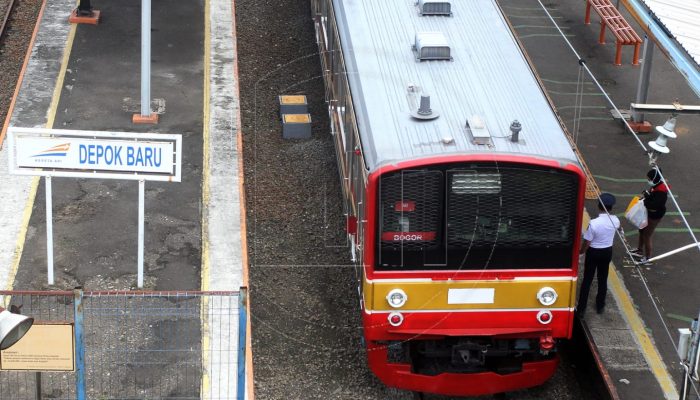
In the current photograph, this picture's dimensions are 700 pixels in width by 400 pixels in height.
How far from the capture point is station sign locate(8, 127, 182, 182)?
13.5m

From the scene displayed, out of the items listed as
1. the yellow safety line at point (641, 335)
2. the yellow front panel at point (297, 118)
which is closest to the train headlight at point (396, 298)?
the yellow safety line at point (641, 335)

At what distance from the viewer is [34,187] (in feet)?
53.0

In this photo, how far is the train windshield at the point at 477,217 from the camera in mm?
11172

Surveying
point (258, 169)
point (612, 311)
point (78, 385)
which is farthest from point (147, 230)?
point (612, 311)

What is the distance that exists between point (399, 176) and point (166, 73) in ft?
31.3

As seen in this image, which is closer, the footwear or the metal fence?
the metal fence

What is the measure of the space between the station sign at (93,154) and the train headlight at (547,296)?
4.48 metres

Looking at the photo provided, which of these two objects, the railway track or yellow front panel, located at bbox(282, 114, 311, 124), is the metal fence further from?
the railway track

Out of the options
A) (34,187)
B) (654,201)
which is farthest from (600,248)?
(34,187)

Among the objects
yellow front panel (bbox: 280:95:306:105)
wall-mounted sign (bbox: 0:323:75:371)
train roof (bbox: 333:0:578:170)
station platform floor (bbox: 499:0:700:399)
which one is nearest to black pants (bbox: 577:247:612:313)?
station platform floor (bbox: 499:0:700:399)

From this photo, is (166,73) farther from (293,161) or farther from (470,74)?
(470,74)

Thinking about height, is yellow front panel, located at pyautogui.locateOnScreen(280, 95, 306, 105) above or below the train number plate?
above

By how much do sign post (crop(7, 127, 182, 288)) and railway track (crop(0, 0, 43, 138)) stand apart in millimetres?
4758

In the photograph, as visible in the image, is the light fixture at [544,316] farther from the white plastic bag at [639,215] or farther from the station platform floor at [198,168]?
the white plastic bag at [639,215]
